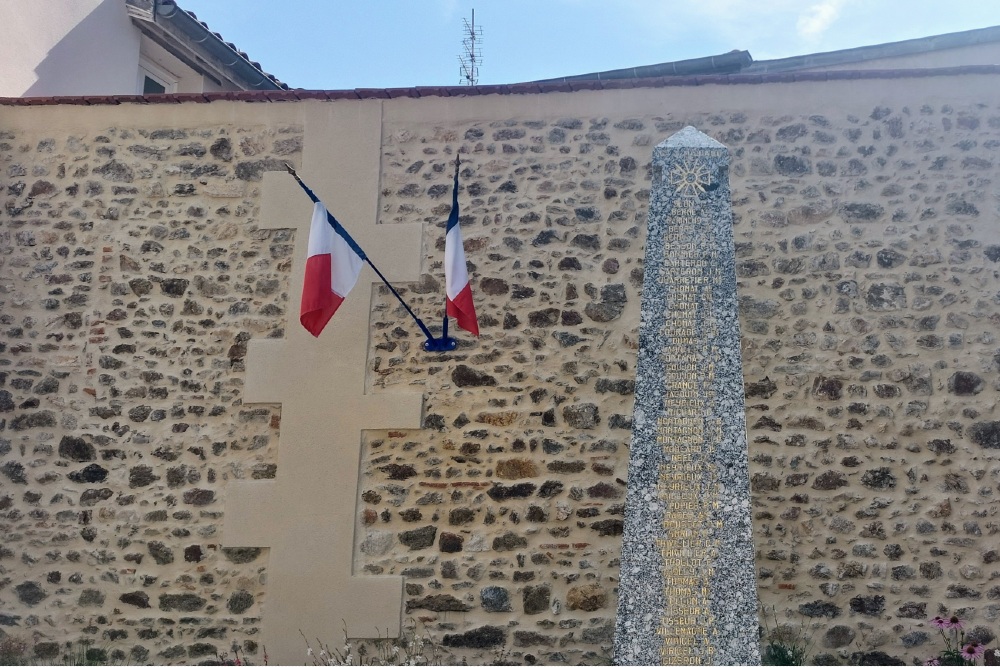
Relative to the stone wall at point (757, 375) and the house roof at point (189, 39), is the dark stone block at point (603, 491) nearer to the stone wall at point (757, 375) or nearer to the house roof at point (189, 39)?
the stone wall at point (757, 375)

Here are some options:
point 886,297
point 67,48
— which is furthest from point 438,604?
point 67,48

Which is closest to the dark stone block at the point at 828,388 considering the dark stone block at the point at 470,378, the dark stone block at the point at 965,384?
the dark stone block at the point at 965,384

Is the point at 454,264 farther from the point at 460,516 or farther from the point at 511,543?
the point at 511,543

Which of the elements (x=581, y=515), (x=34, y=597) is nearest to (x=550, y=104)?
(x=581, y=515)

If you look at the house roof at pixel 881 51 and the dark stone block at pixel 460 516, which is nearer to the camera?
the dark stone block at pixel 460 516

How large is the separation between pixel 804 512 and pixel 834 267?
1.60m

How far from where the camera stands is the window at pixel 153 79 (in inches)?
379

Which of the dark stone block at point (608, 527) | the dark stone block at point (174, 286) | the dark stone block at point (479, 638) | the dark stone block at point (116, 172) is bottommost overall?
the dark stone block at point (479, 638)

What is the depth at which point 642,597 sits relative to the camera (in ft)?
12.7

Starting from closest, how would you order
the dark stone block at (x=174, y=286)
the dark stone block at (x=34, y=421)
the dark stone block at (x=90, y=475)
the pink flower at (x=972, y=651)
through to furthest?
the pink flower at (x=972, y=651)
the dark stone block at (x=90, y=475)
the dark stone block at (x=34, y=421)
the dark stone block at (x=174, y=286)

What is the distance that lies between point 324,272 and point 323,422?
1.02 m

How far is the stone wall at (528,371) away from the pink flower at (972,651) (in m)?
0.20

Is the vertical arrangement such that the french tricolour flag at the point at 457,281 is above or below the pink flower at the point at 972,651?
above

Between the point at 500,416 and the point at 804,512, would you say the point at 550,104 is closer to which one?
the point at 500,416
